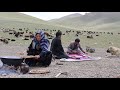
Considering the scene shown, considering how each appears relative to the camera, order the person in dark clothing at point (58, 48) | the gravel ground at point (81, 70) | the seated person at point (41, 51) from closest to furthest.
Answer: the gravel ground at point (81, 70) < the seated person at point (41, 51) < the person in dark clothing at point (58, 48)

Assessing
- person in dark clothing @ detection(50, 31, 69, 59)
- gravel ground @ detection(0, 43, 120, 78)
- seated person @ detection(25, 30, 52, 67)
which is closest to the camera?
gravel ground @ detection(0, 43, 120, 78)

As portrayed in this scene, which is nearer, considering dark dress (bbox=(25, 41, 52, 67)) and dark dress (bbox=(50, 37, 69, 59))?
dark dress (bbox=(25, 41, 52, 67))

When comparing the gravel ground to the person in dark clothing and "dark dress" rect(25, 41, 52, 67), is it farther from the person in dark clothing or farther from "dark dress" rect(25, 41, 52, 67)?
the person in dark clothing

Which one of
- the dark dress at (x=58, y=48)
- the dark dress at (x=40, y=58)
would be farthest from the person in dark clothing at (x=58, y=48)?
the dark dress at (x=40, y=58)

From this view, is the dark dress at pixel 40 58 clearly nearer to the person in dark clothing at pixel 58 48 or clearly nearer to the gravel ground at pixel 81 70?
the gravel ground at pixel 81 70

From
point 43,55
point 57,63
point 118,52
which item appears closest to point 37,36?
point 43,55

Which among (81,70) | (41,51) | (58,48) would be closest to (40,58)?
(41,51)

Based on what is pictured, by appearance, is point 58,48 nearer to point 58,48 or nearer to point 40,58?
point 58,48

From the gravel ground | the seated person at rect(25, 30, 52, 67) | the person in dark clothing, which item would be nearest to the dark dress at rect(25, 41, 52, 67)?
the seated person at rect(25, 30, 52, 67)

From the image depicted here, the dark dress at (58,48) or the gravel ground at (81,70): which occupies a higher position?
the dark dress at (58,48)
